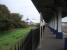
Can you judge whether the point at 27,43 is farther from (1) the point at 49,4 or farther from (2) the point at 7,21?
(1) the point at 49,4

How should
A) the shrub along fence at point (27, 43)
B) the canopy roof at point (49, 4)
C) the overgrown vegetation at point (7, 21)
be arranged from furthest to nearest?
the canopy roof at point (49, 4)
the shrub along fence at point (27, 43)
the overgrown vegetation at point (7, 21)

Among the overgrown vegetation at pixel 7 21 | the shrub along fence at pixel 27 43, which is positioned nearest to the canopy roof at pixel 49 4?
the shrub along fence at pixel 27 43

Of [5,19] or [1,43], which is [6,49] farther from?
[5,19]

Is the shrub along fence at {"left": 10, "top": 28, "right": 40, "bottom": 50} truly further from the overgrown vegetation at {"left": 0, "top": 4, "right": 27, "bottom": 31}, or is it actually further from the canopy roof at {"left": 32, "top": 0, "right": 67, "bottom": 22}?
the canopy roof at {"left": 32, "top": 0, "right": 67, "bottom": 22}

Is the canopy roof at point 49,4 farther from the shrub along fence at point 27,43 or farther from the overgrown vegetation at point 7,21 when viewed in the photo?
the overgrown vegetation at point 7,21

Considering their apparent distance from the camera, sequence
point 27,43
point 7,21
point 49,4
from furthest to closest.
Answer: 1. point 49,4
2. point 27,43
3. point 7,21

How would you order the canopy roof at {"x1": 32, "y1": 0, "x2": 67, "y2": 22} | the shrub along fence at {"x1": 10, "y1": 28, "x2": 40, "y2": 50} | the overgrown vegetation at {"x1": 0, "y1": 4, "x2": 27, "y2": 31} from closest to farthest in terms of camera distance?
1. the overgrown vegetation at {"x1": 0, "y1": 4, "x2": 27, "y2": 31}
2. the shrub along fence at {"x1": 10, "y1": 28, "x2": 40, "y2": 50}
3. the canopy roof at {"x1": 32, "y1": 0, "x2": 67, "y2": 22}

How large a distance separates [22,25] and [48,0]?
2139 cm

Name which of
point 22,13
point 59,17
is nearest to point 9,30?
point 22,13

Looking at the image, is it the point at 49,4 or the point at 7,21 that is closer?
the point at 7,21

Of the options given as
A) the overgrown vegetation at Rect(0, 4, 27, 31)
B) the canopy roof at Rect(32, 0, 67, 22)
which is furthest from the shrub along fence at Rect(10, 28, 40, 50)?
the canopy roof at Rect(32, 0, 67, 22)

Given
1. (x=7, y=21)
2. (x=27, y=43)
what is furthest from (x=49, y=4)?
(x=7, y=21)

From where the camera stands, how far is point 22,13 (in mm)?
4211

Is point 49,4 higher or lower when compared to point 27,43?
higher
